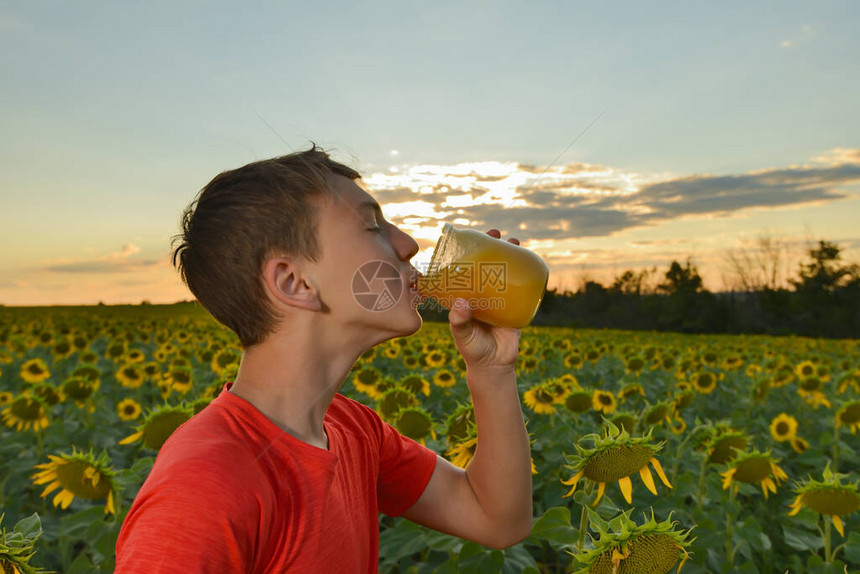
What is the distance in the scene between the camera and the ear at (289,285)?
70.3 inches

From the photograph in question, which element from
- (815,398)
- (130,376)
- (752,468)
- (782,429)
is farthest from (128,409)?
(815,398)

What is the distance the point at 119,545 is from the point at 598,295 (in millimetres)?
40847

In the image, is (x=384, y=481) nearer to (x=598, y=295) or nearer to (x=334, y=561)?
(x=334, y=561)

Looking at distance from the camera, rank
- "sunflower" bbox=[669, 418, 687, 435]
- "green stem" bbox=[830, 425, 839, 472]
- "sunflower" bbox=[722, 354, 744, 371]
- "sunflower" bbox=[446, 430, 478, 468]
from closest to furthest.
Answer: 1. "sunflower" bbox=[446, 430, 478, 468]
2. "sunflower" bbox=[669, 418, 687, 435]
3. "green stem" bbox=[830, 425, 839, 472]
4. "sunflower" bbox=[722, 354, 744, 371]

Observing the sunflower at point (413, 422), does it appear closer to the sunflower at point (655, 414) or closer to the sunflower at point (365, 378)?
the sunflower at point (655, 414)

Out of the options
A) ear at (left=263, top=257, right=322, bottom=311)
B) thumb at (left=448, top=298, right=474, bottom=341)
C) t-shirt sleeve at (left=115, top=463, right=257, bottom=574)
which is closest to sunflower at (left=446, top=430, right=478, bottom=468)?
thumb at (left=448, top=298, right=474, bottom=341)

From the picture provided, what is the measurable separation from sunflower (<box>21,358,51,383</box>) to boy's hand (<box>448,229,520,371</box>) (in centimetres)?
749

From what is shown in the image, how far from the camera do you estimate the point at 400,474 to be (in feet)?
7.56

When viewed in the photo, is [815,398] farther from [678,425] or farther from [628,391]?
[678,425]

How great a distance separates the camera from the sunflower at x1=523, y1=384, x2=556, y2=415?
4922mm

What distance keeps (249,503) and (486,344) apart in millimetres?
957

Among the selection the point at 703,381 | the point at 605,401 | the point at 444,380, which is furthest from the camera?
the point at 703,381

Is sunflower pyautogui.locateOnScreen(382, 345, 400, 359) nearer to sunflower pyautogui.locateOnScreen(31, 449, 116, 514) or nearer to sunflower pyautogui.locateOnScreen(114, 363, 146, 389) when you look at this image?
sunflower pyautogui.locateOnScreen(114, 363, 146, 389)

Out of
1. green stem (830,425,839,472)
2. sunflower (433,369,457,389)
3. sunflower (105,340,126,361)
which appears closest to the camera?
green stem (830,425,839,472)
